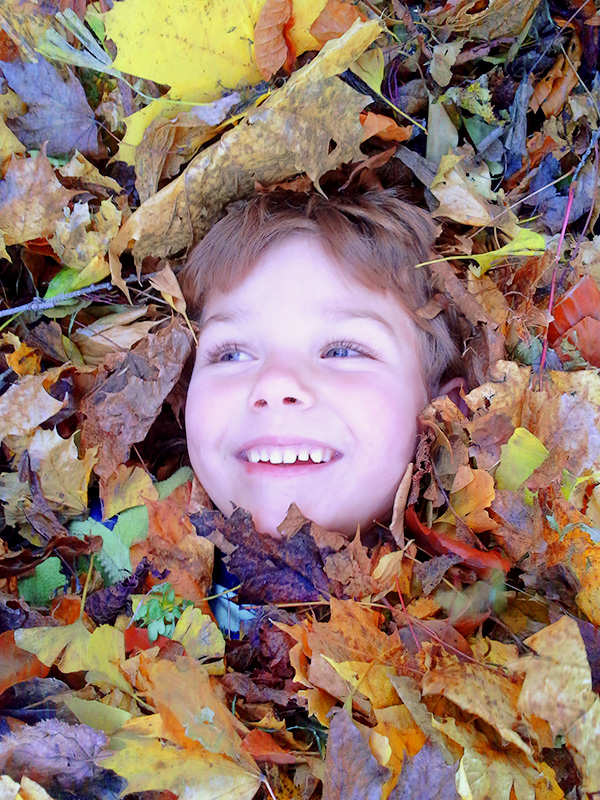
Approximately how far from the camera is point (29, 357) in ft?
5.69

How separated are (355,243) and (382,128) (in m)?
0.29

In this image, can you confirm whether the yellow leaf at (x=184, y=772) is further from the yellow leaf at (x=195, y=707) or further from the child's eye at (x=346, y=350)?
the child's eye at (x=346, y=350)

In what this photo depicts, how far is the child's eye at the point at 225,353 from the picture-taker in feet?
5.53

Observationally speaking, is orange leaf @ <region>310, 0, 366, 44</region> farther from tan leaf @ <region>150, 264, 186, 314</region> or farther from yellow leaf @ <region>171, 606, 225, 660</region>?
yellow leaf @ <region>171, 606, 225, 660</region>

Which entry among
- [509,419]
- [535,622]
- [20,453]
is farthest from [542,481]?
[20,453]

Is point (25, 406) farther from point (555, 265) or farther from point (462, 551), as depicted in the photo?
point (555, 265)

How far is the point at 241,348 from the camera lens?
5.49 feet

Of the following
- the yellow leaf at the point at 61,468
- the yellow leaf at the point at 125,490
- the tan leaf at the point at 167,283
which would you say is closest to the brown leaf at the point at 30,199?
the tan leaf at the point at 167,283

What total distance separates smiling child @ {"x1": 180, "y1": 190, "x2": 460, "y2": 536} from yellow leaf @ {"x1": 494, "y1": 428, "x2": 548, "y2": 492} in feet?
0.73

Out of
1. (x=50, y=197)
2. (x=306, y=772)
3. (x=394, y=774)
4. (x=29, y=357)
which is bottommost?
(x=306, y=772)

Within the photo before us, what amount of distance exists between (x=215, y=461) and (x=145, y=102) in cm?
94

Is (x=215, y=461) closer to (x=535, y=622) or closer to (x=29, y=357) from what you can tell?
Result: (x=29, y=357)

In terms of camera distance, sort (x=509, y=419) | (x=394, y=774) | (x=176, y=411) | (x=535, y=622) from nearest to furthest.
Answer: (x=394, y=774) → (x=535, y=622) → (x=509, y=419) → (x=176, y=411)

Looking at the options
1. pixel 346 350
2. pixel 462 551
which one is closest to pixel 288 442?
pixel 346 350
